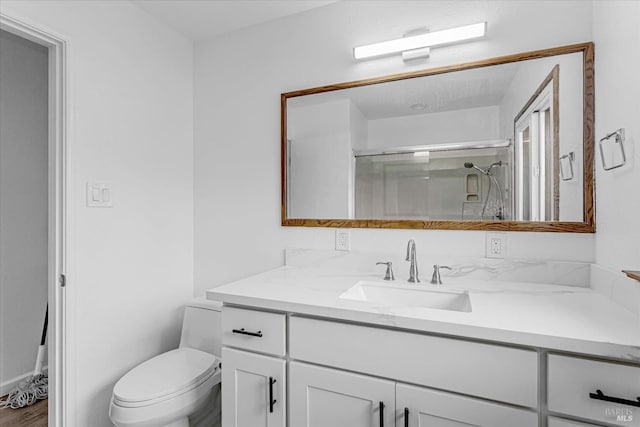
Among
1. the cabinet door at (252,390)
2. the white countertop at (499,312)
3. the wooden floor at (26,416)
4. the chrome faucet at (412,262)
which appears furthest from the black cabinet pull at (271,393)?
the wooden floor at (26,416)

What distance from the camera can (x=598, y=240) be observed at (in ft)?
4.36

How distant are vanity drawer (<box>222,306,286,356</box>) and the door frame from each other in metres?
0.82

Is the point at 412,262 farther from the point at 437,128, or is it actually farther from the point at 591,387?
the point at 591,387

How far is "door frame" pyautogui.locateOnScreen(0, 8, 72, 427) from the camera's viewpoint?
1.53 meters

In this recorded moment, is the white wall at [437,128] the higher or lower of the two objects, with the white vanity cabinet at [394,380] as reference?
higher

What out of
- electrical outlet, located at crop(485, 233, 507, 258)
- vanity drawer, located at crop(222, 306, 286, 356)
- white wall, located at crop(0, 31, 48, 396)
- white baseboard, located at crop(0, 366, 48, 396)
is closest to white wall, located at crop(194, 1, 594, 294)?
electrical outlet, located at crop(485, 233, 507, 258)

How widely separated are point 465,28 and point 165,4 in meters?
1.55

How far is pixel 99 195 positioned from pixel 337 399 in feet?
4.75

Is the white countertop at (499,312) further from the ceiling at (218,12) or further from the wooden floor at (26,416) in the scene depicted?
the wooden floor at (26,416)

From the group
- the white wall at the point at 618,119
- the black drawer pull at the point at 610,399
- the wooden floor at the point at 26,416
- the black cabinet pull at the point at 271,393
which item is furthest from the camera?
the wooden floor at the point at 26,416

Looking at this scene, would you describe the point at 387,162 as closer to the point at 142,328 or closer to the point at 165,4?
the point at 165,4

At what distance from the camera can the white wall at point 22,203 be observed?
2.31 meters

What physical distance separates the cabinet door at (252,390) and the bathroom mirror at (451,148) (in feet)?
2.65

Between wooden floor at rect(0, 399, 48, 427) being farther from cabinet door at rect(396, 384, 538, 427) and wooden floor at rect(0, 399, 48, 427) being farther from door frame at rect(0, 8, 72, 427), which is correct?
cabinet door at rect(396, 384, 538, 427)
